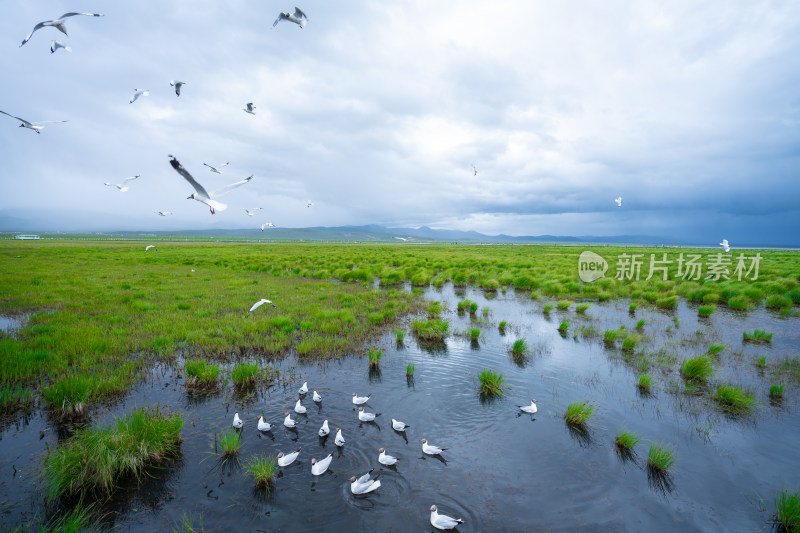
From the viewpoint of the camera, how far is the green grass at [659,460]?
22.2ft

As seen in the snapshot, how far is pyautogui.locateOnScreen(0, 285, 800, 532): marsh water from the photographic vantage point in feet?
18.6

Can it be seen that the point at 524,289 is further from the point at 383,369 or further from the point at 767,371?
the point at 383,369

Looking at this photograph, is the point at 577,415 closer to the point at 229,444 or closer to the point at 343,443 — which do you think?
the point at 343,443

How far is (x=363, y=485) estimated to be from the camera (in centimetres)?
600

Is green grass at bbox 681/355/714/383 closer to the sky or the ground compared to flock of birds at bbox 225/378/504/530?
closer to the sky

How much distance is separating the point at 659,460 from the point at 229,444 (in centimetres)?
884

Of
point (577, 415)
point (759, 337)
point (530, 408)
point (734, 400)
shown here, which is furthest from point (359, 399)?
point (759, 337)

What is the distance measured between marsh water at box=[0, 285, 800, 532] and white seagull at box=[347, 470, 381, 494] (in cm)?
16

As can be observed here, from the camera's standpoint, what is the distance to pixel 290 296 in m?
21.4

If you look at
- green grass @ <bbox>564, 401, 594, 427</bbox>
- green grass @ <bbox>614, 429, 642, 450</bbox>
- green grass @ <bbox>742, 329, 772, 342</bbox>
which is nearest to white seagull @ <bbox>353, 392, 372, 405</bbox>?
green grass @ <bbox>564, 401, 594, 427</bbox>

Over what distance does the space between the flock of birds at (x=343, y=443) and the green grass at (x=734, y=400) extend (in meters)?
5.38

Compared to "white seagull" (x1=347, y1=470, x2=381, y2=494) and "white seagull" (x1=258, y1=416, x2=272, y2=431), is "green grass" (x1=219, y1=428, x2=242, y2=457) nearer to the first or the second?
"white seagull" (x1=258, y1=416, x2=272, y2=431)

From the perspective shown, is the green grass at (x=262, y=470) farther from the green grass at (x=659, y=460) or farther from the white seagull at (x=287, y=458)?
the green grass at (x=659, y=460)

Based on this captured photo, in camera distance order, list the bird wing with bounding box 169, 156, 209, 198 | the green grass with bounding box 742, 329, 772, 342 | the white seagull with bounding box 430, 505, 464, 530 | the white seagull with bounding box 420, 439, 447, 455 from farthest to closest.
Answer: the green grass with bounding box 742, 329, 772, 342, the white seagull with bounding box 420, 439, 447, 455, the bird wing with bounding box 169, 156, 209, 198, the white seagull with bounding box 430, 505, 464, 530
